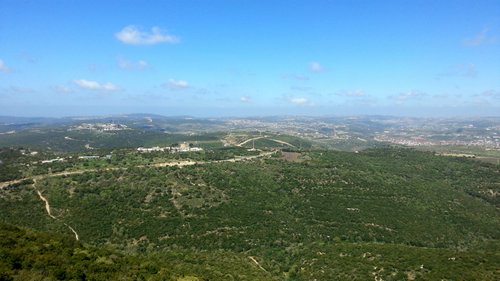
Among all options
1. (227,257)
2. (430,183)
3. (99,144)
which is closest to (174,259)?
(227,257)

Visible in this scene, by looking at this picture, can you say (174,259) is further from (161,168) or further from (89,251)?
(161,168)

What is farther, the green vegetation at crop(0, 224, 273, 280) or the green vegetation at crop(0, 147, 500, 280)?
the green vegetation at crop(0, 147, 500, 280)

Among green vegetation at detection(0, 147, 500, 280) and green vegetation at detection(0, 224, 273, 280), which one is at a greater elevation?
green vegetation at detection(0, 224, 273, 280)

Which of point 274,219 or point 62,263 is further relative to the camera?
point 274,219

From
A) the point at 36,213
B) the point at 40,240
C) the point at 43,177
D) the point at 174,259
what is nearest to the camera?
the point at 40,240

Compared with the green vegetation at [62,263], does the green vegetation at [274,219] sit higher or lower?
lower

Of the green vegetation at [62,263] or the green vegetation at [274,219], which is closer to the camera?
the green vegetation at [62,263]

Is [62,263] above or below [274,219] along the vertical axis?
above

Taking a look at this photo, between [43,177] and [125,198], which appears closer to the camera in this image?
[125,198]
